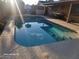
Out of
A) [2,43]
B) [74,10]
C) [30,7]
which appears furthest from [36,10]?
[2,43]

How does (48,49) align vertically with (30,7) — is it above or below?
above

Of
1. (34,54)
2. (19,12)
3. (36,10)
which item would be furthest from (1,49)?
(36,10)

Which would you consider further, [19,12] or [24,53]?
[19,12]

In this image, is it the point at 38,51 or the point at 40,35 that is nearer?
the point at 38,51

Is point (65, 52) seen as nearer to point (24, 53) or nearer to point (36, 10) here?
point (24, 53)

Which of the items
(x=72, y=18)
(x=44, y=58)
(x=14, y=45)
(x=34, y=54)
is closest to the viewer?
(x=44, y=58)

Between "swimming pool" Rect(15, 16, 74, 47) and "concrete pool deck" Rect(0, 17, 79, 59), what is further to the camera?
"swimming pool" Rect(15, 16, 74, 47)

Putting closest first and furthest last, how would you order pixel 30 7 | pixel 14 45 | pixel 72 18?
pixel 14 45
pixel 72 18
pixel 30 7

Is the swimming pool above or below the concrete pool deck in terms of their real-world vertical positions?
below

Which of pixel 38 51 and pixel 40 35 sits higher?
pixel 38 51

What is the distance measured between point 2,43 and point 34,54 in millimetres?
1827

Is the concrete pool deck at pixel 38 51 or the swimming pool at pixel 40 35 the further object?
the swimming pool at pixel 40 35

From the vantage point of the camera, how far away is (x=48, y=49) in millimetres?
5539

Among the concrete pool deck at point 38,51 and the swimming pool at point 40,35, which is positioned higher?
the concrete pool deck at point 38,51
